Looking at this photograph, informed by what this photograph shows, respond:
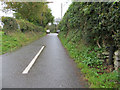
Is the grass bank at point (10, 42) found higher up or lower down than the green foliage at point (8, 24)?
lower down

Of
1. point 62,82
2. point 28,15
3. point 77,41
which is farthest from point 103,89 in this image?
point 28,15

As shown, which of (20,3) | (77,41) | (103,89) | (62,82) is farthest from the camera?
(20,3)

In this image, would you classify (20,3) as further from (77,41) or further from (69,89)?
(69,89)

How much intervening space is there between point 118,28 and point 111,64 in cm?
158

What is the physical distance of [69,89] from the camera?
10.3 ft

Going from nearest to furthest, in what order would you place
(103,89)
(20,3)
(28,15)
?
(103,89) → (20,3) → (28,15)

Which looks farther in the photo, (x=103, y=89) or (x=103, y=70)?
(x=103, y=70)

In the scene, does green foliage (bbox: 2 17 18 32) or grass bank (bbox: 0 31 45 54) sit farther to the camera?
green foliage (bbox: 2 17 18 32)

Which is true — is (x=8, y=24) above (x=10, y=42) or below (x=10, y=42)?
above

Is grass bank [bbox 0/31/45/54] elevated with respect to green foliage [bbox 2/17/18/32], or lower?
lower

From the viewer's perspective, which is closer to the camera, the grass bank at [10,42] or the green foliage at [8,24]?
the grass bank at [10,42]

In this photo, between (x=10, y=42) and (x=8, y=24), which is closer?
(x=10, y=42)

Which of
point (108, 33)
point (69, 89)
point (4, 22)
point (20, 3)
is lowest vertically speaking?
point (69, 89)

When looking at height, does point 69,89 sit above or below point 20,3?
below
